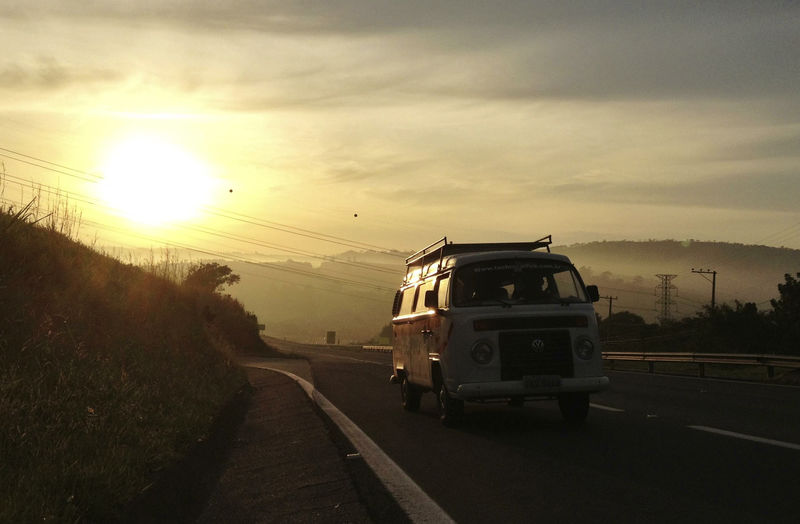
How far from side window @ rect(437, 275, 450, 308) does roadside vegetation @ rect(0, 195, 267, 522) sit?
387cm

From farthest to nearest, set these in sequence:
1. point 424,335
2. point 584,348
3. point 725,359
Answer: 1. point 725,359
2. point 424,335
3. point 584,348

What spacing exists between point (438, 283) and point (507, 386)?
2.60 meters

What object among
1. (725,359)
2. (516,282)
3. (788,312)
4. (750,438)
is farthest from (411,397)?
(788,312)

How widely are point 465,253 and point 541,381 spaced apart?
3.46 m

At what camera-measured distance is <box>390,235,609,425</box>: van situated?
1088 centimetres

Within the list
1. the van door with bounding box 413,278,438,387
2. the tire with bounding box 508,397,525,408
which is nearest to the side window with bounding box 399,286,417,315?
the van door with bounding box 413,278,438,387

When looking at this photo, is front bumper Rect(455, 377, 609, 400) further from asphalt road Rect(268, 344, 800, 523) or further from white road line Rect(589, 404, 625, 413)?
white road line Rect(589, 404, 625, 413)

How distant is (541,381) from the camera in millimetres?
10758

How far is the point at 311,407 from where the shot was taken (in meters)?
14.5

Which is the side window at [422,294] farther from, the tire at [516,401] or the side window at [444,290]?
the tire at [516,401]

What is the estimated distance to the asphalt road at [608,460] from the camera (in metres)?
5.97

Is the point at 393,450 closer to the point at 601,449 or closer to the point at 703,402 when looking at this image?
the point at 601,449

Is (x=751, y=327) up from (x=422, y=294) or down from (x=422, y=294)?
up

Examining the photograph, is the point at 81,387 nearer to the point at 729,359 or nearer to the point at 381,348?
the point at 729,359
